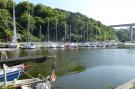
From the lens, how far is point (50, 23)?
140 metres

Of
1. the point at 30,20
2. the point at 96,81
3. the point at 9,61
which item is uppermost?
the point at 30,20

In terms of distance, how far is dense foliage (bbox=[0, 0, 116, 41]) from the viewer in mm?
132500

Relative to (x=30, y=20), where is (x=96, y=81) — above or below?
below

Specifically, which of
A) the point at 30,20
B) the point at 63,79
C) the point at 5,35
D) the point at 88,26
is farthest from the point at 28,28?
the point at 63,79

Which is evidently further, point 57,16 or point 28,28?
point 57,16

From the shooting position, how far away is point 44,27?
141m

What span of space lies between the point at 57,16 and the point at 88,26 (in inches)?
626

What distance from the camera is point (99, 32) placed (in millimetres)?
158375

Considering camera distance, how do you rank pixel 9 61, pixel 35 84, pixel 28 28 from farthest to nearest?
1. pixel 28 28
2. pixel 35 84
3. pixel 9 61

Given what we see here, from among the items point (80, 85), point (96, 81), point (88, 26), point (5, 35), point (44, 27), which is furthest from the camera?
point (88, 26)

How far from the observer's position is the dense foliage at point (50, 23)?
435 ft

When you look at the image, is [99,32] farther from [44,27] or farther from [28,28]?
[28,28]

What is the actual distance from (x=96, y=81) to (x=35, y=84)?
11.6 m

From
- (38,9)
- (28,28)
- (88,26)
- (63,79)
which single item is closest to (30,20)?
(28,28)
